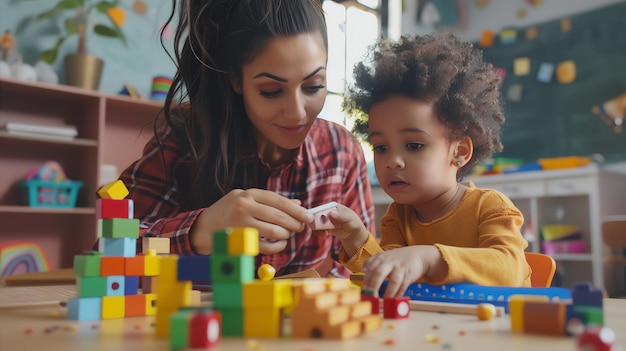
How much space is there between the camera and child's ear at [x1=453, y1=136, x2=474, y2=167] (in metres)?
1.03

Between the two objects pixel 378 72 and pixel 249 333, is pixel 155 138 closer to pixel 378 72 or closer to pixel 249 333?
pixel 378 72

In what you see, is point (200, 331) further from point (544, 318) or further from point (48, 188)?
point (48, 188)

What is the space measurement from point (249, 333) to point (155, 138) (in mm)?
863

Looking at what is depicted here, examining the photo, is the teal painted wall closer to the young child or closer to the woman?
the woman

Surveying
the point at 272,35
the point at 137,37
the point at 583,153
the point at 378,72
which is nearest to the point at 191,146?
the point at 272,35

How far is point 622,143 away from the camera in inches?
128

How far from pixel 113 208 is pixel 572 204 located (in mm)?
3320

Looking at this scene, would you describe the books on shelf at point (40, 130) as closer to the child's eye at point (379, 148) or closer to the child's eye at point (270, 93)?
the child's eye at point (270, 93)

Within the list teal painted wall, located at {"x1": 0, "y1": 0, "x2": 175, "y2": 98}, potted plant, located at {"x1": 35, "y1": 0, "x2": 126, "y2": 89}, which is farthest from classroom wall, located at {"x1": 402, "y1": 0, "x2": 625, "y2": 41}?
potted plant, located at {"x1": 35, "y1": 0, "x2": 126, "y2": 89}

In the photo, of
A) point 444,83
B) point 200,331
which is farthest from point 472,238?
point 200,331

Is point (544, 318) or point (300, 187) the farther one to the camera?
point (300, 187)

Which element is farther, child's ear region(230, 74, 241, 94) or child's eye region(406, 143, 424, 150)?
child's ear region(230, 74, 241, 94)

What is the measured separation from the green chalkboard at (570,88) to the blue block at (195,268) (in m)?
3.09

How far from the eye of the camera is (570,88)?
3.48 meters
